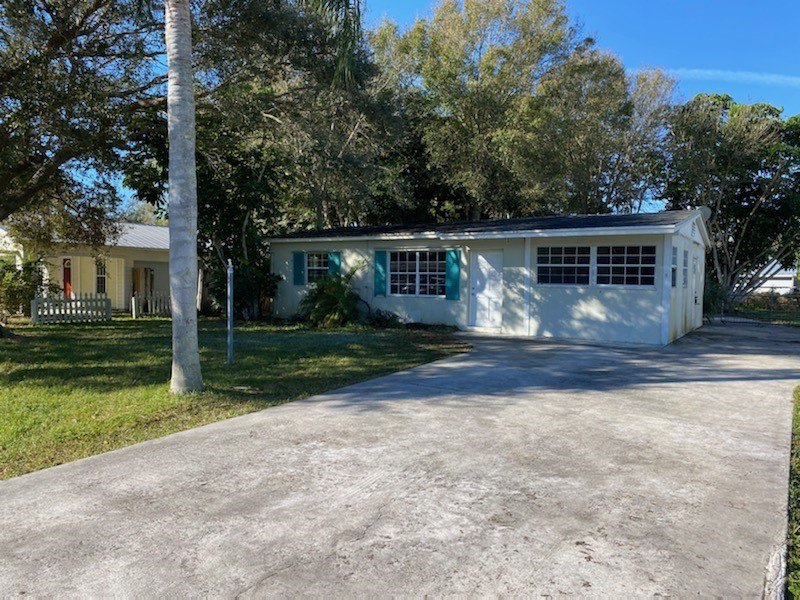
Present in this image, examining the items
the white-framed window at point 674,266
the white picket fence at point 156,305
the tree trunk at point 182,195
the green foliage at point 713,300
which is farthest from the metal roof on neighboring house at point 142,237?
the green foliage at point 713,300

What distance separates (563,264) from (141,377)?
9.41 metres

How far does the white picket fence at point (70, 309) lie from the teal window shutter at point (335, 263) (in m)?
7.07

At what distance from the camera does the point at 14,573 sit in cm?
310

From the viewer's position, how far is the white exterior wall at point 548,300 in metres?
12.6

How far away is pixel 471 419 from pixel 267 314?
525 inches

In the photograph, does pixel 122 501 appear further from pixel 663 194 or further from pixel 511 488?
pixel 663 194

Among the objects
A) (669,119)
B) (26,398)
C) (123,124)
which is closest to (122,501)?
(26,398)

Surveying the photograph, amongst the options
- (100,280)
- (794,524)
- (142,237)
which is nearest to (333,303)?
(142,237)

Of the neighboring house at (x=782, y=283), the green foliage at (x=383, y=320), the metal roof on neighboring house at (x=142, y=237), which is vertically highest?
the metal roof on neighboring house at (x=142, y=237)

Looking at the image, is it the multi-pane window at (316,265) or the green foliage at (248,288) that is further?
the multi-pane window at (316,265)

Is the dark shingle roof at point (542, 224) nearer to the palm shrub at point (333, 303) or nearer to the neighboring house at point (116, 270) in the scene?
the palm shrub at point (333, 303)

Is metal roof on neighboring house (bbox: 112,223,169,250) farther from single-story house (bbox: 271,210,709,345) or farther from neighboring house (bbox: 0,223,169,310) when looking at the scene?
single-story house (bbox: 271,210,709,345)

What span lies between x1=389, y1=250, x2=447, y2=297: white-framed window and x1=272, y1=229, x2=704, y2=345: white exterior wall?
20 centimetres

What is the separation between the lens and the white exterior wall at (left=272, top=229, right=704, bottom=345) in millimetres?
12578
